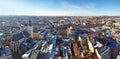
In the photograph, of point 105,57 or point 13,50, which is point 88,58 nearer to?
point 105,57

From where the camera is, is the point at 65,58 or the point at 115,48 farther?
the point at 115,48

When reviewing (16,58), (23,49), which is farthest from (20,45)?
(16,58)

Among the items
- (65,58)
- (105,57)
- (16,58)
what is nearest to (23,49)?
(16,58)

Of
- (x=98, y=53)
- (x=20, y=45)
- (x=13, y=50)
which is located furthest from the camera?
(x=20, y=45)

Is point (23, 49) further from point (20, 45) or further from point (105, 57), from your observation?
point (105, 57)

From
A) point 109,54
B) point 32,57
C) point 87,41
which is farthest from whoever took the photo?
point 87,41

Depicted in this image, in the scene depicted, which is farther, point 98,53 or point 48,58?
point 98,53

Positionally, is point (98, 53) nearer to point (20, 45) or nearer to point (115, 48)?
point (115, 48)

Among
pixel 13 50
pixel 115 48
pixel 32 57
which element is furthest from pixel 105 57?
pixel 13 50

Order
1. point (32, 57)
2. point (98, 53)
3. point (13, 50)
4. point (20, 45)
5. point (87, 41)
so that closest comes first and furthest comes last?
1. point (32, 57)
2. point (98, 53)
3. point (13, 50)
4. point (20, 45)
5. point (87, 41)
